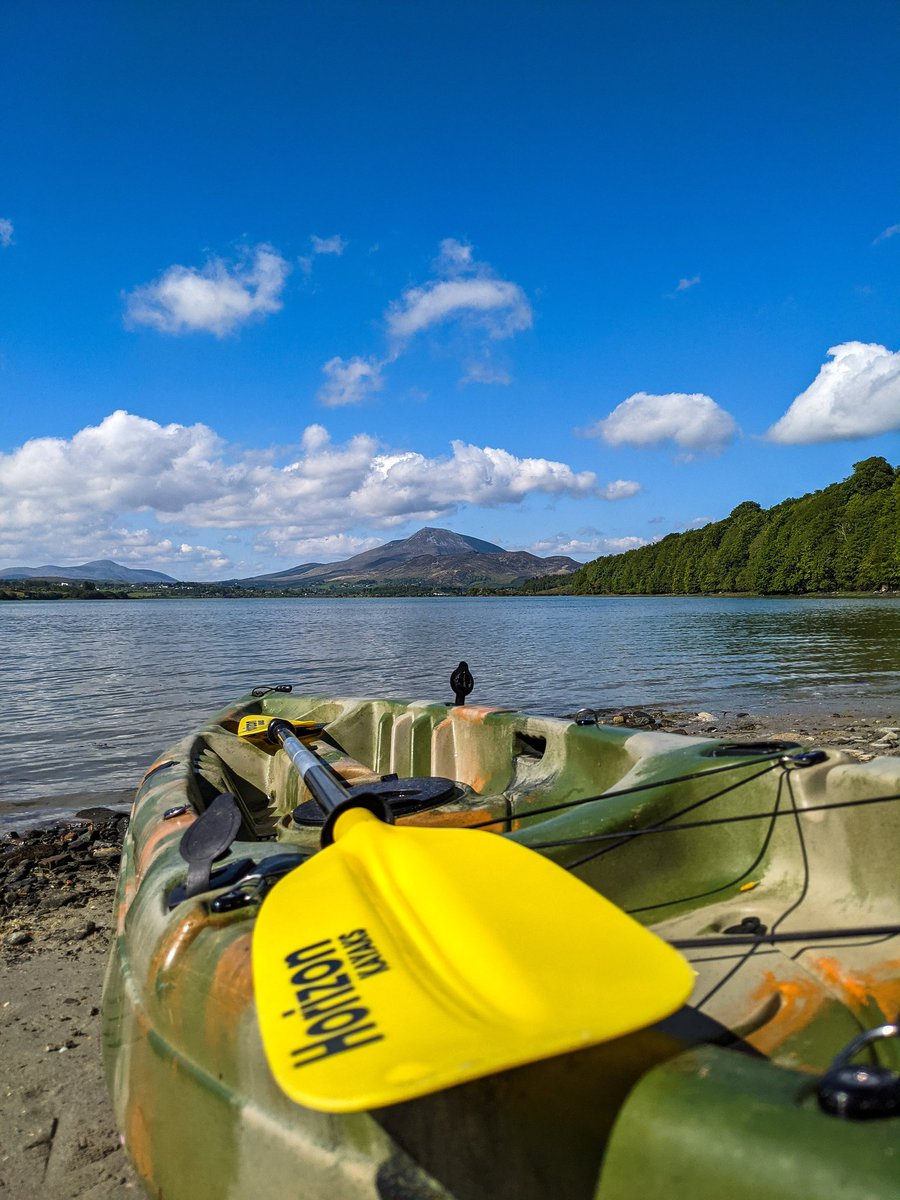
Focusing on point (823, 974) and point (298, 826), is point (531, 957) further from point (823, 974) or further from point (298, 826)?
point (298, 826)

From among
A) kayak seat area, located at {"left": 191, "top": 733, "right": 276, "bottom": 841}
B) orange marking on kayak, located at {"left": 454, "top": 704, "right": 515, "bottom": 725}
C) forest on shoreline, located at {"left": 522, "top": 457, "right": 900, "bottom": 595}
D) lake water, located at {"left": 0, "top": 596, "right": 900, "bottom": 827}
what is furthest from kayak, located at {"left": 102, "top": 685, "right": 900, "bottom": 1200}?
forest on shoreline, located at {"left": 522, "top": 457, "right": 900, "bottom": 595}

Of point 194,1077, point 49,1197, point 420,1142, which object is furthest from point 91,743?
point 420,1142

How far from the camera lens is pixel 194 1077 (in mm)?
2365

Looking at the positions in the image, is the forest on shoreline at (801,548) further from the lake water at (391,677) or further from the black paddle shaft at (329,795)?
the black paddle shaft at (329,795)

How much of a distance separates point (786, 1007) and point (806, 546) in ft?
290

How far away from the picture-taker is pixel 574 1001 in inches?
73.4

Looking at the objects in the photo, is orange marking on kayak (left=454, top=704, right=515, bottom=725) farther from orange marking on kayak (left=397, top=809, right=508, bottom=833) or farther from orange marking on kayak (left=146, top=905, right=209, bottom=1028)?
orange marking on kayak (left=146, top=905, right=209, bottom=1028)

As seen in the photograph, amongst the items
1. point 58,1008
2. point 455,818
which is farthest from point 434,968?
point 58,1008

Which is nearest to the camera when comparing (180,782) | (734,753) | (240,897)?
(240,897)

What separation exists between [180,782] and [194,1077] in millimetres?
3000

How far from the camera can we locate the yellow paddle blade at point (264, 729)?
781cm

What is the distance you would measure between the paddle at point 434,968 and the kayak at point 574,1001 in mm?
11

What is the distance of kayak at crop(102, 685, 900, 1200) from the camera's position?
5.28 ft

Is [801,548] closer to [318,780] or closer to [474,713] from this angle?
[474,713]
